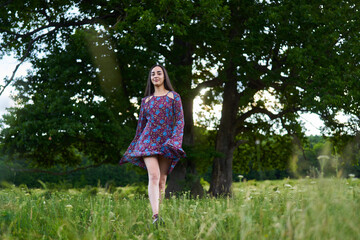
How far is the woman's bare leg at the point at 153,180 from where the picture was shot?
15.5ft

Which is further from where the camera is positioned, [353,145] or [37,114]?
[353,145]

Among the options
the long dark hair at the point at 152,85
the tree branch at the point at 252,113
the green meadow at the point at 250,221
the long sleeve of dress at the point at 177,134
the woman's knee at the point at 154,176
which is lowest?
the green meadow at the point at 250,221

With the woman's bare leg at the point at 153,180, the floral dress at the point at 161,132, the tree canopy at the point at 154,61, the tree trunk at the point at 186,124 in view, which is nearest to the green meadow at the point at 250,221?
the woman's bare leg at the point at 153,180

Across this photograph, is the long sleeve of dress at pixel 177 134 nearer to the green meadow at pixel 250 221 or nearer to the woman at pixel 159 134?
the woman at pixel 159 134

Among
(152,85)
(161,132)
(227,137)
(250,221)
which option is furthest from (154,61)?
(250,221)

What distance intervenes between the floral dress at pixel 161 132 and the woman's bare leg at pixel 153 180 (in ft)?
0.39

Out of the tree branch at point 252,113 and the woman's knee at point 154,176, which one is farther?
the tree branch at point 252,113

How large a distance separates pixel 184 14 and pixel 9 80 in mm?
6535

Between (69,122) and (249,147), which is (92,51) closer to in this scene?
(69,122)

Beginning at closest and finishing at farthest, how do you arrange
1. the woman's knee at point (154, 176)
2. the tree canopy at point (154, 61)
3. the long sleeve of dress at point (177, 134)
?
1. the woman's knee at point (154, 176)
2. the long sleeve of dress at point (177, 134)
3. the tree canopy at point (154, 61)

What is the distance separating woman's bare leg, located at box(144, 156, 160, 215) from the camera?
15.5 feet

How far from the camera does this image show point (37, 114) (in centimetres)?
1182

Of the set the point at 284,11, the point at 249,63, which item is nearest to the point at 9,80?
the point at 249,63

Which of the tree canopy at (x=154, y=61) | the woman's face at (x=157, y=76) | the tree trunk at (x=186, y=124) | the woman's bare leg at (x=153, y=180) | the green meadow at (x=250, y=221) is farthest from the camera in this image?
the tree trunk at (x=186, y=124)
